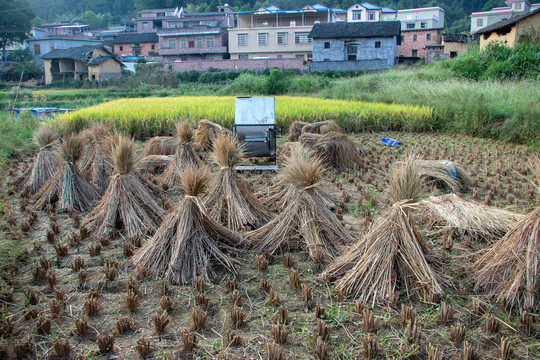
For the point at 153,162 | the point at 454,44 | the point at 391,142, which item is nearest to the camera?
the point at 153,162

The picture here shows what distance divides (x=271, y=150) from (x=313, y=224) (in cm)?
375

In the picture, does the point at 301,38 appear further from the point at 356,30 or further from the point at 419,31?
the point at 419,31

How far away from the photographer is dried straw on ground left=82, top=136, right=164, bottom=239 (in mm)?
4812

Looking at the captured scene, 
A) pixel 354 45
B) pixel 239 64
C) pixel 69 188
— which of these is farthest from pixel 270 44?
pixel 69 188

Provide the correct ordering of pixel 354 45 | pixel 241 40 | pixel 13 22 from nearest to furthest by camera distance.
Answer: pixel 354 45 < pixel 241 40 < pixel 13 22

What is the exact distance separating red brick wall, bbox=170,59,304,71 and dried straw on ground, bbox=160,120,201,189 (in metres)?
28.1

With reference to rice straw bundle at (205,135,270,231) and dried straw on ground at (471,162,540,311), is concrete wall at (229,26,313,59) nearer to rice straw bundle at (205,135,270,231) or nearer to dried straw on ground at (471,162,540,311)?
rice straw bundle at (205,135,270,231)

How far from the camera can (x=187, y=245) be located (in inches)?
153

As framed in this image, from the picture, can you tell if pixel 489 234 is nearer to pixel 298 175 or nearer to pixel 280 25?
pixel 298 175

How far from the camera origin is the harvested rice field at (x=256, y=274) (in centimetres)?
285

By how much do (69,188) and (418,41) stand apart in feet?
138

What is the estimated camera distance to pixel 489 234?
432 cm

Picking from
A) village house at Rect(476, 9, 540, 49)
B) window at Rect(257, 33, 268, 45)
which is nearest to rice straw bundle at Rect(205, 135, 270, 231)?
village house at Rect(476, 9, 540, 49)

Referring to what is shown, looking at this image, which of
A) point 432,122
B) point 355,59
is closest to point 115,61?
point 355,59
